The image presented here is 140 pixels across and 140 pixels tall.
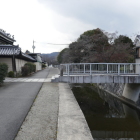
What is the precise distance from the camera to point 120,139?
22.4 feet

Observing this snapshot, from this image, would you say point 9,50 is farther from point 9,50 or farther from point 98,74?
point 98,74

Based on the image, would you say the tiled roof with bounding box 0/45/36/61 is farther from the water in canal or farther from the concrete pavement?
the concrete pavement

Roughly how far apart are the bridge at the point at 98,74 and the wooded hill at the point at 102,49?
31.5ft

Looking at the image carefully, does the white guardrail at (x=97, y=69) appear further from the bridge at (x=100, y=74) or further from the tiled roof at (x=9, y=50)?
the tiled roof at (x=9, y=50)

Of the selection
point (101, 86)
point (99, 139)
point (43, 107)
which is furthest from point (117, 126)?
point (101, 86)

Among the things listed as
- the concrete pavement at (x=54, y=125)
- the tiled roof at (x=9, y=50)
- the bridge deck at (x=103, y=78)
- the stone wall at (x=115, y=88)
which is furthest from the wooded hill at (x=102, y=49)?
the concrete pavement at (x=54, y=125)

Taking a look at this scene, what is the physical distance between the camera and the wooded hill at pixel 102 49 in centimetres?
2019

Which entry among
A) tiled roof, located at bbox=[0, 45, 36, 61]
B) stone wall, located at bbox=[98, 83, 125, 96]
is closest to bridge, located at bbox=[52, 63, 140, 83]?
stone wall, located at bbox=[98, 83, 125, 96]

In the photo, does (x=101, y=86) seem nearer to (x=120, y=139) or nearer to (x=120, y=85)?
(x=120, y=85)

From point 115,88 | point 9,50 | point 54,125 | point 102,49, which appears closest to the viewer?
point 54,125

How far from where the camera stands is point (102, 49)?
23141mm

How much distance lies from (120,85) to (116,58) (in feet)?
20.5

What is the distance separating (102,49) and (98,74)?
1387 cm

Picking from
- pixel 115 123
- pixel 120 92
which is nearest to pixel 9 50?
pixel 120 92
